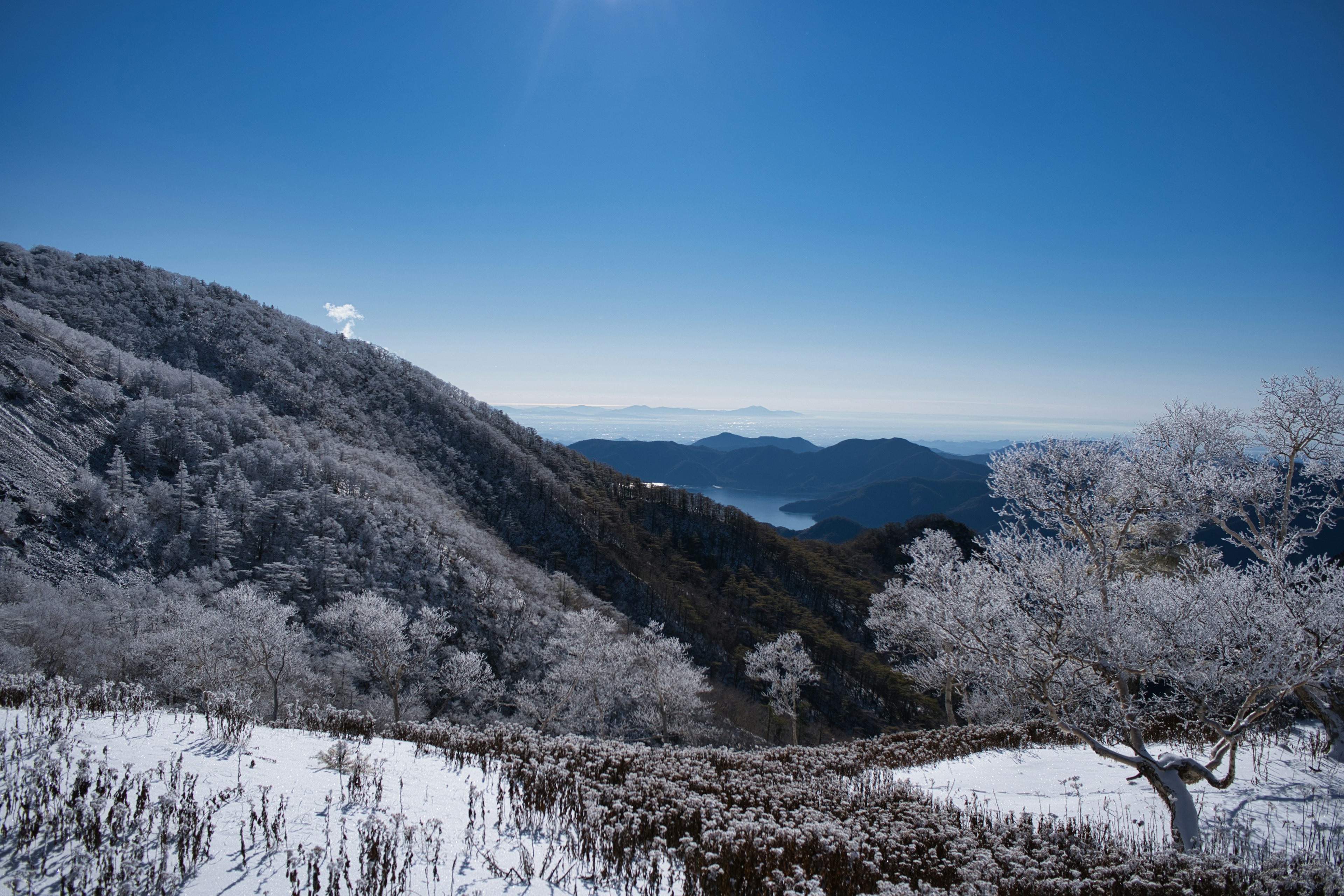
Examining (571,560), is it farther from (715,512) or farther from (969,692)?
(969,692)

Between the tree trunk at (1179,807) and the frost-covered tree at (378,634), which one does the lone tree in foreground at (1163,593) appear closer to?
the tree trunk at (1179,807)

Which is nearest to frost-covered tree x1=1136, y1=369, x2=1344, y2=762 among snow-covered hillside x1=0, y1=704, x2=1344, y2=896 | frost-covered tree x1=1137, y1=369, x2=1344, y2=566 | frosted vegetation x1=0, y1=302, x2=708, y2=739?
frost-covered tree x1=1137, y1=369, x2=1344, y2=566

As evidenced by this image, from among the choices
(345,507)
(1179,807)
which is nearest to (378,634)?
(1179,807)

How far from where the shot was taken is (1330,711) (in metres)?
9.38

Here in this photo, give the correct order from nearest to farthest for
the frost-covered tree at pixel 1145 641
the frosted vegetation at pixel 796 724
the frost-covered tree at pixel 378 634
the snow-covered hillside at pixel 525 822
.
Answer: the snow-covered hillside at pixel 525 822 < the frosted vegetation at pixel 796 724 < the frost-covered tree at pixel 1145 641 < the frost-covered tree at pixel 378 634

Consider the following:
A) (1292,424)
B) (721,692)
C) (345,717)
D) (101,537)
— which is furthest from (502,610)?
(1292,424)

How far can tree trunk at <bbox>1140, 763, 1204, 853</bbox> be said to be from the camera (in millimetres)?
6562

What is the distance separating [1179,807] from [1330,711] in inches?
226

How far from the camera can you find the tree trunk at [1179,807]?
6562 mm

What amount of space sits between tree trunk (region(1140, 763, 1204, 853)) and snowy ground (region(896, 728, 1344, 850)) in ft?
0.64

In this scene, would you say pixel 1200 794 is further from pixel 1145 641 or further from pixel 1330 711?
pixel 1330 711

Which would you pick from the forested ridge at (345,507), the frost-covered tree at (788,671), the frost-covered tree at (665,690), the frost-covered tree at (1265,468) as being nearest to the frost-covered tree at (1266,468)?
the frost-covered tree at (1265,468)

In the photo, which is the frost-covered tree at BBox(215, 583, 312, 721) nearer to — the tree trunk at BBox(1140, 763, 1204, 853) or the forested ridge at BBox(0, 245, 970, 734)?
the forested ridge at BBox(0, 245, 970, 734)

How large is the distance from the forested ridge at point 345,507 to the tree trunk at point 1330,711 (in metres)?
34.4
